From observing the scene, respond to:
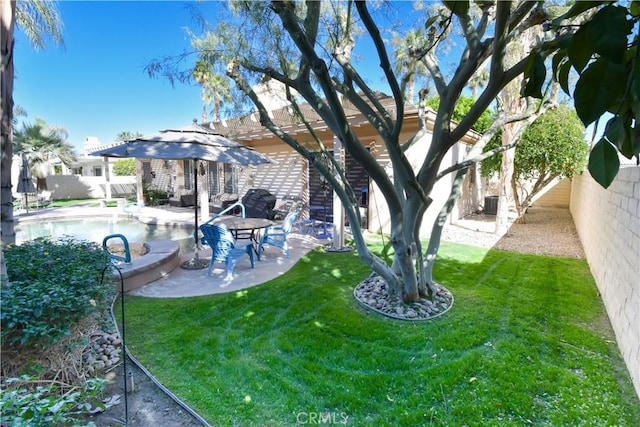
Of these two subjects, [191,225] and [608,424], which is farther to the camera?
[191,225]

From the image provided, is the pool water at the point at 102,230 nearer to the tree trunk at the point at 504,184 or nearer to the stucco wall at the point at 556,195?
the tree trunk at the point at 504,184

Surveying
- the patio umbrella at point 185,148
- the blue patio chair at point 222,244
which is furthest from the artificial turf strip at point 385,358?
the patio umbrella at point 185,148

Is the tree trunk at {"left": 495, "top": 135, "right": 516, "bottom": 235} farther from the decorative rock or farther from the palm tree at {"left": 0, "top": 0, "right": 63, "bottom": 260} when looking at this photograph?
the palm tree at {"left": 0, "top": 0, "right": 63, "bottom": 260}

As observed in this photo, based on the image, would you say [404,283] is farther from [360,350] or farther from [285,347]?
[285,347]

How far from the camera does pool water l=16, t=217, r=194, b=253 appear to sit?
955cm

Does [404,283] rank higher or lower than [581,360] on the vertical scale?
higher

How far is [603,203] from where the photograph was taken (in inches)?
224

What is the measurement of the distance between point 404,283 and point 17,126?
22.5 meters

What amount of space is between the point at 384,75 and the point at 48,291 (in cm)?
405

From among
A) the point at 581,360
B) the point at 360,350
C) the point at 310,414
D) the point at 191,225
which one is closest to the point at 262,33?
the point at 360,350

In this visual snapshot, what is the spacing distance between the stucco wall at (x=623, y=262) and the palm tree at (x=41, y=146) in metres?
23.1

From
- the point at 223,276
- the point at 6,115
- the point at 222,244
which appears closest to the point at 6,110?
the point at 6,115

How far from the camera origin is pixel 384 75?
4.22 meters
